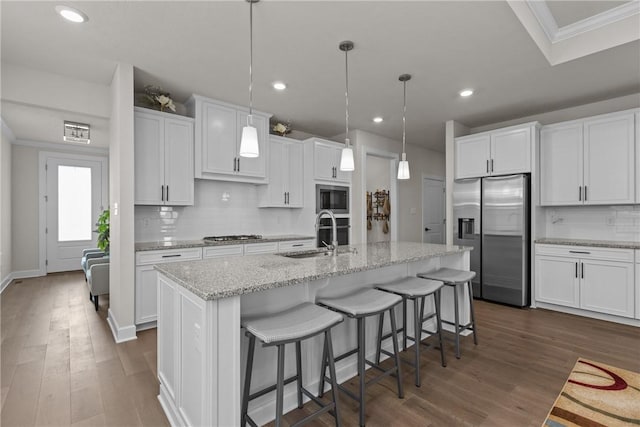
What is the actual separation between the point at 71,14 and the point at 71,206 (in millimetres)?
5244

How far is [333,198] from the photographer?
4824 millimetres

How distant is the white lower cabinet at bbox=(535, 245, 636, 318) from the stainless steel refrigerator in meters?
0.22

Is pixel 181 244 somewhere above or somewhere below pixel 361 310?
above

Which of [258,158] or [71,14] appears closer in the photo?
[71,14]

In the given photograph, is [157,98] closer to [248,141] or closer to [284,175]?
[284,175]

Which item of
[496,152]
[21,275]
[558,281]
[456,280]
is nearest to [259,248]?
[456,280]

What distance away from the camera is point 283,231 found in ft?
16.0

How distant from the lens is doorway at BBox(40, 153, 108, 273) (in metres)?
5.84

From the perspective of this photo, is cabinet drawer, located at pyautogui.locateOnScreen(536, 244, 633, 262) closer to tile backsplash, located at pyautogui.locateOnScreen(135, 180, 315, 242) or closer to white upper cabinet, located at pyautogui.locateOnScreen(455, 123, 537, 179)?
white upper cabinet, located at pyautogui.locateOnScreen(455, 123, 537, 179)

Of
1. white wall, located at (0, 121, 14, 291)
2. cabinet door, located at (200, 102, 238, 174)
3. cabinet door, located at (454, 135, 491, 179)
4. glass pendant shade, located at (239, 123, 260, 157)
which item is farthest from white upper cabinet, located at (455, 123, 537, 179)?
white wall, located at (0, 121, 14, 291)

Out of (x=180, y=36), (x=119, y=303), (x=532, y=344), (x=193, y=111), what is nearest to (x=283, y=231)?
(x=193, y=111)

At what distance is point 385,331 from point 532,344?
4.71 feet

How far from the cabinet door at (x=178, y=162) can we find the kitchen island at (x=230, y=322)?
5.70ft

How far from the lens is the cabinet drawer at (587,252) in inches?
129
